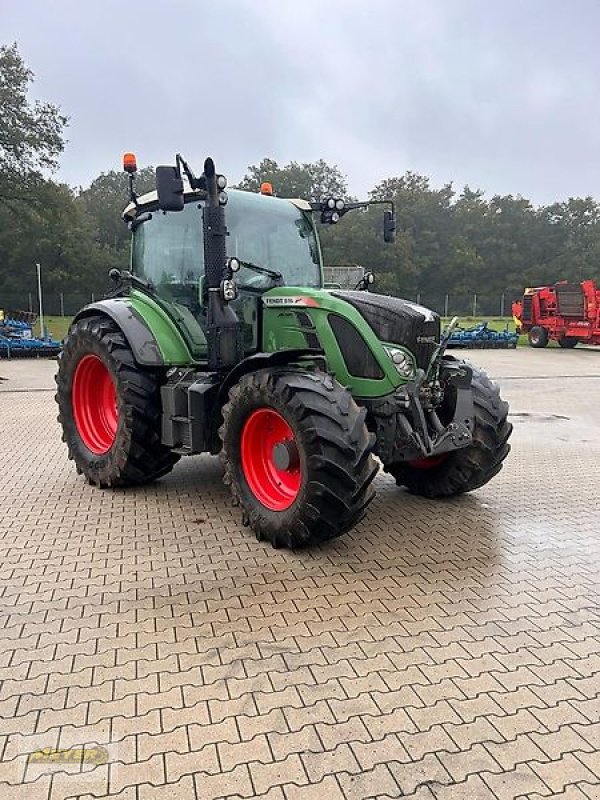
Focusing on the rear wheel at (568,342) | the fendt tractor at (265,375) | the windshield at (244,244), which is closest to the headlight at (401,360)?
Answer: the fendt tractor at (265,375)

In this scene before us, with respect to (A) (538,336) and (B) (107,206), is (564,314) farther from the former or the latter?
(B) (107,206)

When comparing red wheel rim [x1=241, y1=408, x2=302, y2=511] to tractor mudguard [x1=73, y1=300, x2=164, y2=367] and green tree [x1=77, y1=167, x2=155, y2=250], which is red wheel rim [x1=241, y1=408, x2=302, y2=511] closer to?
tractor mudguard [x1=73, y1=300, x2=164, y2=367]

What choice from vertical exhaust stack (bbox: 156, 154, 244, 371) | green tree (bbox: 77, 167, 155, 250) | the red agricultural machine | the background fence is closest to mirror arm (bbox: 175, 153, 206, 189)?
vertical exhaust stack (bbox: 156, 154, 244, 371)

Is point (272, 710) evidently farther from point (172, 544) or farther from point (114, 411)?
point (114, 411)

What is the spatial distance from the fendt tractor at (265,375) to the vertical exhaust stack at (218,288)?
0.01 m

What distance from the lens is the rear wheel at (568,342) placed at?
23259 mm

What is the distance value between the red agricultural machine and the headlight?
20.0m

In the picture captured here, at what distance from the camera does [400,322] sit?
4.51 m

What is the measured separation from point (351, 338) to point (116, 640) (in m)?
2.32

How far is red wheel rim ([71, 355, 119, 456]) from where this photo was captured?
6082mm

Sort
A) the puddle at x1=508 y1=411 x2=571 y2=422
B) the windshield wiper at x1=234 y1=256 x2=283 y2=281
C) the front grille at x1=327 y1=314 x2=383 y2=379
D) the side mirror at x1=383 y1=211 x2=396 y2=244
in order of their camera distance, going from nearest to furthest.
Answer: the front grille at x1=327 y1=314 x2=383 y2=379
the windshield wiper at x1=234 y1=256 x2=283 y2=281
the side mirror at x1=383 y1=211 x2=396 y2=244
the puddle at x1=508 y1=411 x2=571 y2=422

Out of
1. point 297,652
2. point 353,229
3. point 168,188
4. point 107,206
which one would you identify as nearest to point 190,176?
point 168,188

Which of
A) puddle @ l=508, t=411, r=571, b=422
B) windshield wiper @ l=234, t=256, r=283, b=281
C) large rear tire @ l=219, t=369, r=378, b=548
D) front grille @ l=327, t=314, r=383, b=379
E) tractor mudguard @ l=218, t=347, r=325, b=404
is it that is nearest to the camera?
large rear tire @ l=219, t=369, r=378, b=548

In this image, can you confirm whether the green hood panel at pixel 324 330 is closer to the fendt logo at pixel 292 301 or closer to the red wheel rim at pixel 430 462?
the fendt logo at pixel 292 301
